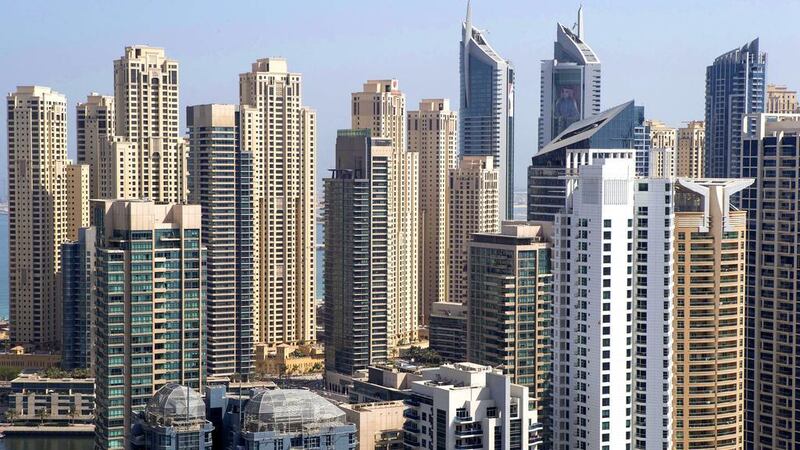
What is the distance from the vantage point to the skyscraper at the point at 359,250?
46.1m

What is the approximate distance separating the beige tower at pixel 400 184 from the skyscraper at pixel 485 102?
781cm

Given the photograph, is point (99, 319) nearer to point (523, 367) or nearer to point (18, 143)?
point (523, 367)

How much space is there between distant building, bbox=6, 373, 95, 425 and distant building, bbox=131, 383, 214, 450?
68.4 ft

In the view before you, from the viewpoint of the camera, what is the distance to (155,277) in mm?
28953

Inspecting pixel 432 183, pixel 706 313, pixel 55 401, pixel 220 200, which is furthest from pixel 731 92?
pixel 706 313

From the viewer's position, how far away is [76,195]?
56500mm

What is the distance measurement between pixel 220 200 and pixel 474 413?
23141mm

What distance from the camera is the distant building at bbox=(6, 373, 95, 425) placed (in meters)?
44.3

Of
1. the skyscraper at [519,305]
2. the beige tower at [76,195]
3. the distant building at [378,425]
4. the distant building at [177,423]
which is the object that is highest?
the beige tower at [76,195]

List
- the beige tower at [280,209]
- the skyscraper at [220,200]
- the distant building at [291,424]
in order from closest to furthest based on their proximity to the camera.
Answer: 1. the distant building at [291,424]
2. the skyscraper at [220,200]
3. the beige tower at [280,209]

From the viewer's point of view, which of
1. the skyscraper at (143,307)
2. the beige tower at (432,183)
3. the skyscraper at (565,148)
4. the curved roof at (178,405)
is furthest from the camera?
the beige tower at (432,183)

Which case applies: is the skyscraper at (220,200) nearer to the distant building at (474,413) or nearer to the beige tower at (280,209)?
the beige tower at (280,209)

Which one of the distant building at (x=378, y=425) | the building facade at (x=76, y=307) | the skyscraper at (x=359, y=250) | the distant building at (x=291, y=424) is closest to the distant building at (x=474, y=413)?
the distant building at (x=291, y=424)

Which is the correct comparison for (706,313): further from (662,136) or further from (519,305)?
(662,136)
